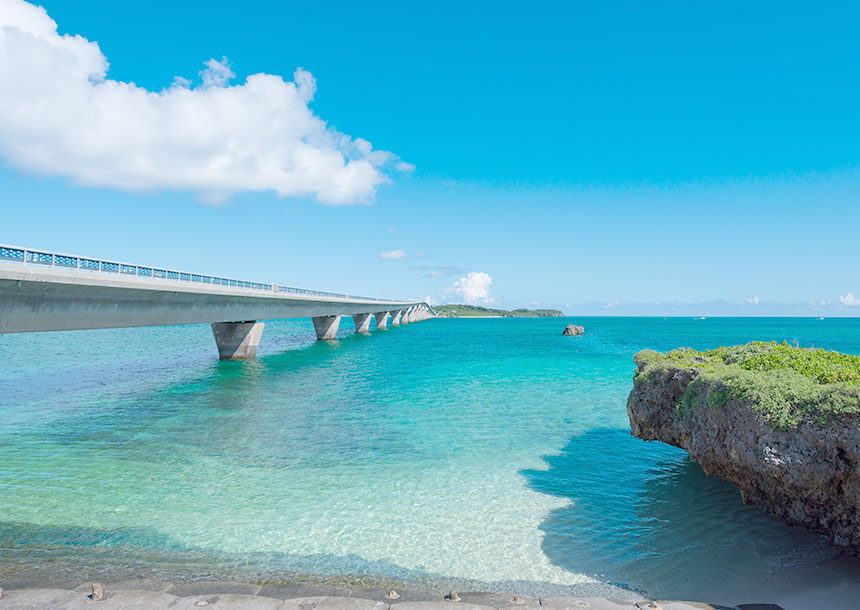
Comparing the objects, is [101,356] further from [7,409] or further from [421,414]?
[421,414]

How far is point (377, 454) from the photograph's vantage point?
46.0 ft

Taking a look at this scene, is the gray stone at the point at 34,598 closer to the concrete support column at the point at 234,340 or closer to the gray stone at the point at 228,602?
the gray stone at the point at 228,602

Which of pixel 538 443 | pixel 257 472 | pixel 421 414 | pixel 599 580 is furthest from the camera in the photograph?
pixel 421 414

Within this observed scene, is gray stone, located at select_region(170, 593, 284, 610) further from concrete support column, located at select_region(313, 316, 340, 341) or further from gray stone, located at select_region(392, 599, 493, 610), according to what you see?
concrete support column, located at select_region(313, 316, 340, 341)

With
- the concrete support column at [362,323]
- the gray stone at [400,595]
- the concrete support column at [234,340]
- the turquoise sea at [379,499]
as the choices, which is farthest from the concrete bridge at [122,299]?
the concrete support column at [362,323]

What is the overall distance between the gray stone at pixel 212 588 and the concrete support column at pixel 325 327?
2378 inches

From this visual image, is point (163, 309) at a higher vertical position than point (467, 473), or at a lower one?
higher

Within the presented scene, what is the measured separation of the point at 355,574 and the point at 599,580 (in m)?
3.96

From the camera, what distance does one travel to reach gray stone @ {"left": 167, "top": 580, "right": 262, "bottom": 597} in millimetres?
6613

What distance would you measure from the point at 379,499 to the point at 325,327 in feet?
192

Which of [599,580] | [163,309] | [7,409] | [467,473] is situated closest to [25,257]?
[7,409]

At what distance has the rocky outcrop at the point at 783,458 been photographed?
22.6ft

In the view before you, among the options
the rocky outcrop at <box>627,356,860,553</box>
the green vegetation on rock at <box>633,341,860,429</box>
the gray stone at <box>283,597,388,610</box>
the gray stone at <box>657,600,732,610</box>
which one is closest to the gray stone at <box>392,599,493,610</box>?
the gray stone at <box>283,597,388,610</box>

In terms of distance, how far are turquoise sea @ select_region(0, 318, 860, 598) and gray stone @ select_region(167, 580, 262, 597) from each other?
0.46 m
